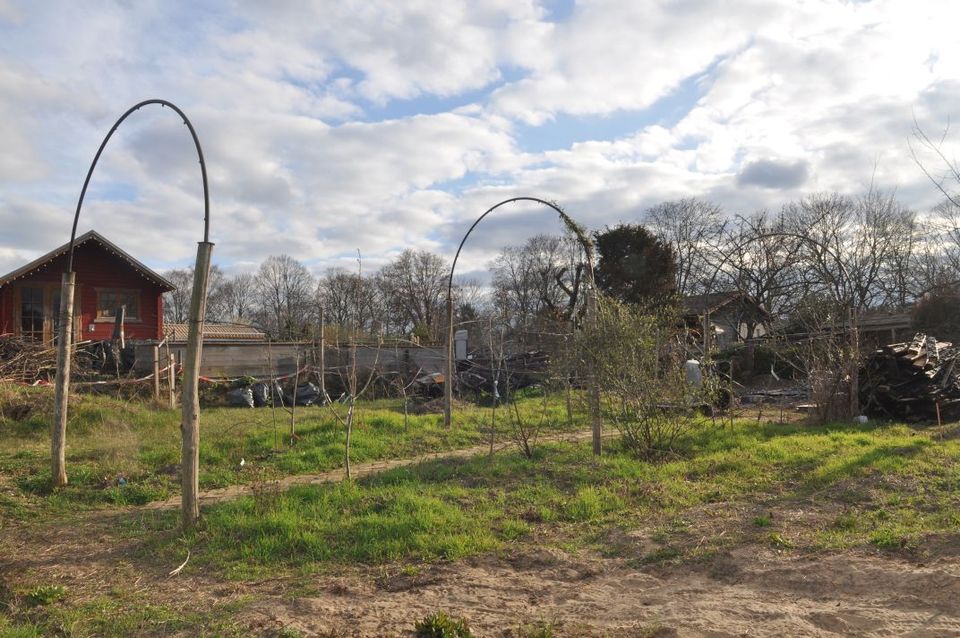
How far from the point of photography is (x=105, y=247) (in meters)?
22.0

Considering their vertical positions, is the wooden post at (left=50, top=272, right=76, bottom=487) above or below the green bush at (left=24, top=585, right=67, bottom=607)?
above

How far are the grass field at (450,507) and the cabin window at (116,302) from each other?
12084 mm

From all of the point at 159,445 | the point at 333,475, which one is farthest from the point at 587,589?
the point at 159,445

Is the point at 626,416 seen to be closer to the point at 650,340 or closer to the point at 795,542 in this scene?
the point at 650,340

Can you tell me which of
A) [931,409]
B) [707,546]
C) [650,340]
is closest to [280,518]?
[707,546]

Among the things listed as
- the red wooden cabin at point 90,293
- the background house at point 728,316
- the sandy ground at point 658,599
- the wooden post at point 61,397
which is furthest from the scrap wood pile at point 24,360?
the background house at point 728,316

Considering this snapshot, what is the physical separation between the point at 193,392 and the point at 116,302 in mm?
19056

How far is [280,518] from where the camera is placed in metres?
6.59

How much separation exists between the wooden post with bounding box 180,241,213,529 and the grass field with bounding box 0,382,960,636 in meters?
0.29

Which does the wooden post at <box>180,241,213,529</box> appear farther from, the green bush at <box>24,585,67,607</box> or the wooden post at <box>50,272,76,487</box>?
the wooden post at <box>50,272,76,487</box>

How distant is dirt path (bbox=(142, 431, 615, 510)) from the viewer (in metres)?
8.08

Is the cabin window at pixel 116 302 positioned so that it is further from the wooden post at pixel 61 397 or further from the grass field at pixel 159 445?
the wooden post at pixel 61 397

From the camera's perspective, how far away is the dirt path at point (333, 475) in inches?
318

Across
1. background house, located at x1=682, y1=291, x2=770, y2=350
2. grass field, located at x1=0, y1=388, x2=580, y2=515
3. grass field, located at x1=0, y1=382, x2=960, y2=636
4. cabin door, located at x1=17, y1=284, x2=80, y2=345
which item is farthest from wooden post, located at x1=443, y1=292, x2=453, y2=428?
background house, located at x1=682, y1=291, x2=770, y2=350
